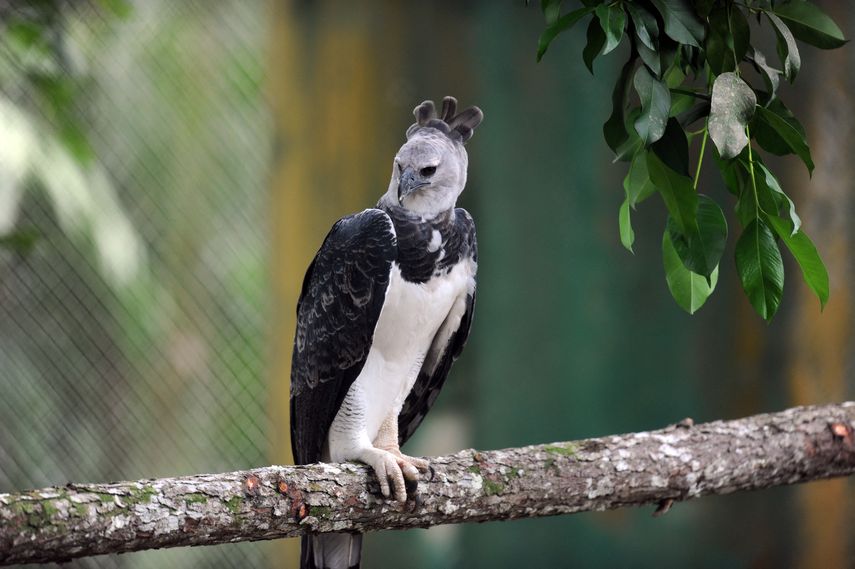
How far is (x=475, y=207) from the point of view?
6.95 feet

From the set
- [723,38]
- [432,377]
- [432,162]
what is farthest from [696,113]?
[432,377]

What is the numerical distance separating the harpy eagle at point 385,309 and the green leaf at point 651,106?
1.29ft

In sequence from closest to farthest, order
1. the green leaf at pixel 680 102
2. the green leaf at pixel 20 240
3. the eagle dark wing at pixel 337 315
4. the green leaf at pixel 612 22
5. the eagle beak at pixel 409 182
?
the green leaf at pixel 612 22 → the green leaf at pixel 680 102 → the eagle beak at pixel 409 182 → the eagle dark wing at pixel 337 315 → the green leaf at pixel 20 240

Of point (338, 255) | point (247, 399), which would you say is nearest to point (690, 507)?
point (247, 399)

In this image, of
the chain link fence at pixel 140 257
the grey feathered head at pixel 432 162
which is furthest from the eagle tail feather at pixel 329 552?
the chain link fence at pixel 140 257

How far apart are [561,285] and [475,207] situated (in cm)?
26

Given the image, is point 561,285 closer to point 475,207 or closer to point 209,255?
point 475,207

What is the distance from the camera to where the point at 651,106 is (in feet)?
2.97

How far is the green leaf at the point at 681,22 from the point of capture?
36.6 inches

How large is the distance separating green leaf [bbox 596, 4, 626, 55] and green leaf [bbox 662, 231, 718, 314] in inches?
11.8

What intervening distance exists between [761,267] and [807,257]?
58mm

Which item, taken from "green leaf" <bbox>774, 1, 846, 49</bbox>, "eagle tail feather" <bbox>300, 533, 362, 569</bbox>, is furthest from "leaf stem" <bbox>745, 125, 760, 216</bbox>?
"eagle tail feather" <bbox>300, 533, 362, 569</bbox>

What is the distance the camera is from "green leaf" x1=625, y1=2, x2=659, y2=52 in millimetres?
923

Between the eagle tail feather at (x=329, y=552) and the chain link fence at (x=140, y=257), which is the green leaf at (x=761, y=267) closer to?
the eagle tail feather at (x=329, y=552)
